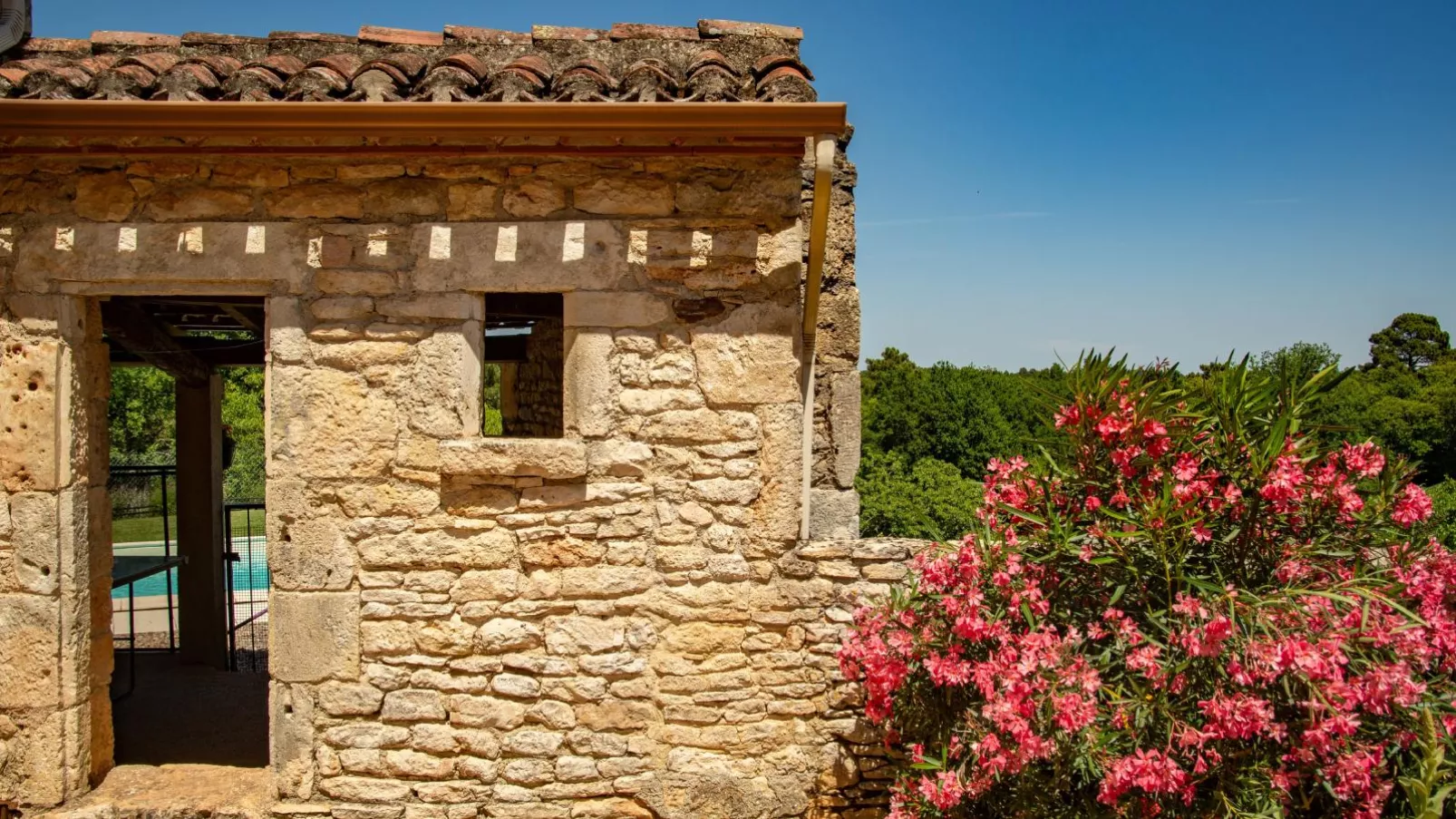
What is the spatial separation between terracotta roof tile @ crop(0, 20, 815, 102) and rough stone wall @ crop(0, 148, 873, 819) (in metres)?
0.30

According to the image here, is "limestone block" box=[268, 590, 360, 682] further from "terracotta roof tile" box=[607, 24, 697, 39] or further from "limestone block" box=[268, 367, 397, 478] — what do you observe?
"terracotta roof tile" box=[607, 24, 697, 39]

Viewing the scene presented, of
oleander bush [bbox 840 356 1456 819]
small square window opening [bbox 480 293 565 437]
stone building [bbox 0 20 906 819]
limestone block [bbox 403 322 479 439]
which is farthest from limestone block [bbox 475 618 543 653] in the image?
small square window opening [bbox 480 293 565 437]

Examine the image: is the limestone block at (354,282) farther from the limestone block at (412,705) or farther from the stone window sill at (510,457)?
the limestone block at (412,705)

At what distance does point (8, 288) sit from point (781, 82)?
342cm

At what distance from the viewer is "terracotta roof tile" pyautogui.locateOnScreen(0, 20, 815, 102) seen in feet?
12.2

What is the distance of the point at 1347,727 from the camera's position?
284cm

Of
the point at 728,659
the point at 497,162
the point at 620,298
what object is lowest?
the point at 728,659

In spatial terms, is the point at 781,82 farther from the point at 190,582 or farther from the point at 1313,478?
the point at 190,582

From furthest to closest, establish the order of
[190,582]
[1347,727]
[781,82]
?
[190,582] < [781,82] < [1347,727]

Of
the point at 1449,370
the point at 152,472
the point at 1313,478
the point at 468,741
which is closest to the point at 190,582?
the point at 152,472

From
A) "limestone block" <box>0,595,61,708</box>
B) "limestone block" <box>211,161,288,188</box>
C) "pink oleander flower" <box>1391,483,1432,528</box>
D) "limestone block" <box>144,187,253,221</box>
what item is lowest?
"limestone block" <box>0,595,61,708</box>

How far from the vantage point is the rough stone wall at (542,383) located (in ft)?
22.9

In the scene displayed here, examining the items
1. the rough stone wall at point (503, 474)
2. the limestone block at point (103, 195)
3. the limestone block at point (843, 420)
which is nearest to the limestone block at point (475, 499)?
the rough stone wall at point (503, 474)

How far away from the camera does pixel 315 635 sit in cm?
391
